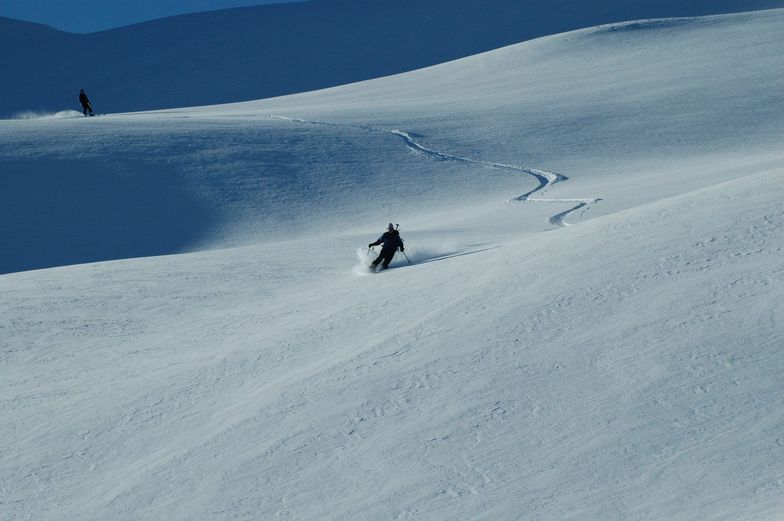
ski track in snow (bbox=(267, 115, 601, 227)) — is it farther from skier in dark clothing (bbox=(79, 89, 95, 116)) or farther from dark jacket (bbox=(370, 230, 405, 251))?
skier in dark clothing (bbox=(79, 89, 95, 116))

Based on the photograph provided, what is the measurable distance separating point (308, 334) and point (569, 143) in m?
19.8

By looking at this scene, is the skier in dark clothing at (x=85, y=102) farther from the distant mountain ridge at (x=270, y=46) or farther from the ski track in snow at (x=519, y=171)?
the distant mountain ridge at (x=270, y=46)

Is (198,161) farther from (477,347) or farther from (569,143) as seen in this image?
(477,347)

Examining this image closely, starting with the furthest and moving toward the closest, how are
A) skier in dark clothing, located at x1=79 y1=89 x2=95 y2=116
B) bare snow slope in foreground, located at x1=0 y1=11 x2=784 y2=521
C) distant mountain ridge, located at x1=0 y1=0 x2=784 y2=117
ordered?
distant mountain ridge, located at x1=0 y1=0 x2=784 y2=117 < skier in dark clothing, located at x1=79 y1=89 x2=95 y2=116 < bare snow slope in foreground, located at x1=0 y1=11 x2=784 y2=521

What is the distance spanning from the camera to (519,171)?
26.5 m

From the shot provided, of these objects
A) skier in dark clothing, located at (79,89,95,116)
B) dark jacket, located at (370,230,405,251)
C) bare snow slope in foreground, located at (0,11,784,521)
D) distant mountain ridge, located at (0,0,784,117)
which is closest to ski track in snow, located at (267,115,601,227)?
bare snow slope in foreground, located at (0,11,784,521)

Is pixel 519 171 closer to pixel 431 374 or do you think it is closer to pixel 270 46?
pixel 431 374

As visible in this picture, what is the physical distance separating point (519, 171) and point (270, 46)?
5540 cm

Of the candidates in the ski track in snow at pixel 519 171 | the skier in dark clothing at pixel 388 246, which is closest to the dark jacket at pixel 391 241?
the skier in dark clothing at pixel 388 246

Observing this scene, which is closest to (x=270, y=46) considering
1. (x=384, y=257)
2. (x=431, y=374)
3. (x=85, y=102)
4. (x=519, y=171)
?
(x=85, y=102)

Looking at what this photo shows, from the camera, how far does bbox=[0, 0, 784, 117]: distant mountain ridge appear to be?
234ft

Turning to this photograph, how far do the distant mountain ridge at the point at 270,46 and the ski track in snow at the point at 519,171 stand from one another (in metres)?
38.1

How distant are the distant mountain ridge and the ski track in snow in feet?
125

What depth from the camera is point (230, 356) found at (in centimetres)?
1062
